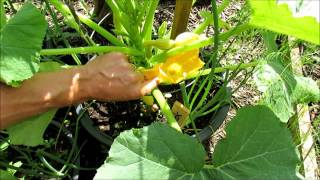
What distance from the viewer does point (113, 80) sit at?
1.35m

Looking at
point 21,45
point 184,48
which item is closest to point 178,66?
point 184,48

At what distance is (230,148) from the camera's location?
1.29 meters

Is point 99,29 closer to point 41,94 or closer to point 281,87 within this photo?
point 41,94

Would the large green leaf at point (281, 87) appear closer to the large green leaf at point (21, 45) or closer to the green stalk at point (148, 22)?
the green stalk at point (148, 22)

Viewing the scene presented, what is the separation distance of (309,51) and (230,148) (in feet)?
2.58

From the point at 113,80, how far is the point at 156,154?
24cm

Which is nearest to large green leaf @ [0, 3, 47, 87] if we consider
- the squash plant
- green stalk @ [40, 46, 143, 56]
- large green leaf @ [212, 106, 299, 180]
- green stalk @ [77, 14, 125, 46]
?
the squash plant

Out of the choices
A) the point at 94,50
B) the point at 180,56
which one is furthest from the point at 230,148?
the point at 94,50

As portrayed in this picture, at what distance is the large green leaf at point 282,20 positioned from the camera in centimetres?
110

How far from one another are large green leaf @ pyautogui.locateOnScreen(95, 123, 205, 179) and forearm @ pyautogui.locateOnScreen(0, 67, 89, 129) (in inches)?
7.4

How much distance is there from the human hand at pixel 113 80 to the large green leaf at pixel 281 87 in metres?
0.30

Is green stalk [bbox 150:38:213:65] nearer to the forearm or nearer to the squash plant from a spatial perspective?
the squash plant

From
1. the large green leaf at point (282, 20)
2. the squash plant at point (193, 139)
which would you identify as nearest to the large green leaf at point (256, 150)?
the squash plant at point (193, 139)

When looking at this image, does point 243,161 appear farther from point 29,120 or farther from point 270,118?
point 29,120
